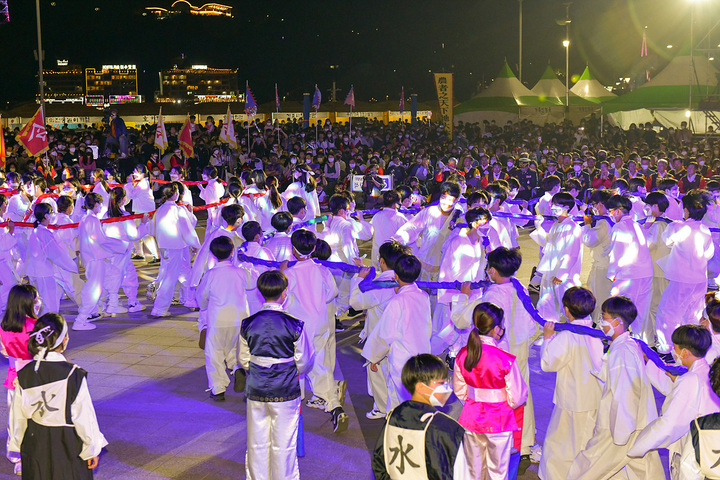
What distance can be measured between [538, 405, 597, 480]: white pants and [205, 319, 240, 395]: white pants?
2.95m

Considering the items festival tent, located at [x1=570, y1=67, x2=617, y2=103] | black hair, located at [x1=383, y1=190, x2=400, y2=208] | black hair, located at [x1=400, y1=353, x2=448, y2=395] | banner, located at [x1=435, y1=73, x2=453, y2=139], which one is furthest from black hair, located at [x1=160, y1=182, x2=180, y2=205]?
festival tent, located at [x1=570, y1=67, x2=617, y2=103]

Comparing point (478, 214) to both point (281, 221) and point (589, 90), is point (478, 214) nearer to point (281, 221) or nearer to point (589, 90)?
point (281, 221)

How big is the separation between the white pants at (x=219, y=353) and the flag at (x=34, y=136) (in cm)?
1011

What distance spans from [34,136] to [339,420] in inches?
459

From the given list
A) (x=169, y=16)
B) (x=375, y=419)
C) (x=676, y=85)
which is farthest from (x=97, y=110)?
(x=169, y=16)

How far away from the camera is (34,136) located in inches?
599

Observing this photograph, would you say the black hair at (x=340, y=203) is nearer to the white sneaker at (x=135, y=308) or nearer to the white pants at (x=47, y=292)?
the white sneaker at (x=135, y=308)

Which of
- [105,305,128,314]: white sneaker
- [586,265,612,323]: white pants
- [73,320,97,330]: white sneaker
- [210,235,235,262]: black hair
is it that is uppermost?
[210,235,235,262]: black hair

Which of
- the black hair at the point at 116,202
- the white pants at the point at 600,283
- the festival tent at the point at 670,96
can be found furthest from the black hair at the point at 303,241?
the festival tent at the point at 670,96

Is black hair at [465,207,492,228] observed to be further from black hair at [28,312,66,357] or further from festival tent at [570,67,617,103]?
festival tent at [570,67,617,103]

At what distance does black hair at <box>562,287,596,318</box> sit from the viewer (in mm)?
4969

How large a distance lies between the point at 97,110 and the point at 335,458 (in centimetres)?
2491

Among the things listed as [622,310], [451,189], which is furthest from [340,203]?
[622,310]

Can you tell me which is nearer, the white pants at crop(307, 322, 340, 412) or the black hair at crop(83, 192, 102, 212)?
the white pants at crop(307, 322, 340, 412)
